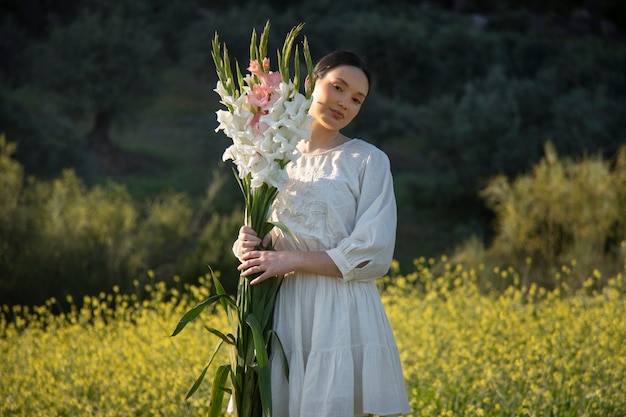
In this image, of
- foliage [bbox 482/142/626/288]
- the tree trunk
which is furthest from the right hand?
the tree trunk

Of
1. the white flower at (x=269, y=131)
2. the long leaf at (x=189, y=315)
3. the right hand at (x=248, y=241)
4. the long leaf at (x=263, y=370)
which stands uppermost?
the white flower at (x=269, y=131)

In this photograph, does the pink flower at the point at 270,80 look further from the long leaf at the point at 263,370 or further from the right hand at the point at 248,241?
the long leaf at the point at 263,370

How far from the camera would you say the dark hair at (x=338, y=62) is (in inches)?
119

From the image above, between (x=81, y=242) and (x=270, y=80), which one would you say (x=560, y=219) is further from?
(x=270, y=80)

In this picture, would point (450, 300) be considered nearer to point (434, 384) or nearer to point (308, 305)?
point (434, 384)

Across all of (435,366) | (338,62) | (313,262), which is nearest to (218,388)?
(313,262)

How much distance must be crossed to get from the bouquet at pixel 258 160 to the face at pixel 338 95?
0.45 feet

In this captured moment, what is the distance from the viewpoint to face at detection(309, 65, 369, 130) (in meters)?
3.01

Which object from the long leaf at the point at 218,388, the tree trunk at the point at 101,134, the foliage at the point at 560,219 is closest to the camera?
the long leaf at the point at 218,388

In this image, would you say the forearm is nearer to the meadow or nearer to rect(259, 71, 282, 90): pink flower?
rect(259, 71, 282, 90): pink flower

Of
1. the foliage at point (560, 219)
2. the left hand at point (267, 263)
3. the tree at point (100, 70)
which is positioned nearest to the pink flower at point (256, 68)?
the left hand at point (267, 263)

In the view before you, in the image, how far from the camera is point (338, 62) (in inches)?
119

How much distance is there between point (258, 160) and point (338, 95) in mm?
378

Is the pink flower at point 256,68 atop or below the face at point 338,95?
atop
